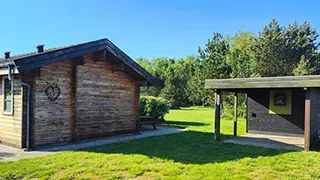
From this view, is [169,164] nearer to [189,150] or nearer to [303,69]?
[189,150]

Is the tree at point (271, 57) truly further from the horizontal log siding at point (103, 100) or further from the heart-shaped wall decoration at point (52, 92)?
the heart-shaped wall decoration at point (52, 92)

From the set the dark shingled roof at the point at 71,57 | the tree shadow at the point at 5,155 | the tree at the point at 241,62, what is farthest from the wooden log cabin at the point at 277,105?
the tree at the point at 241,62


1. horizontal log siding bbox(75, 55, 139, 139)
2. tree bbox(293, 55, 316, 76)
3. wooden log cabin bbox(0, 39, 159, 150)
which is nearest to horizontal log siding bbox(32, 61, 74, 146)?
wooden log cabin bbox(0, 39, 159, 150)

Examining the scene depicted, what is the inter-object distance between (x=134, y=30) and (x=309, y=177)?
76.5ft

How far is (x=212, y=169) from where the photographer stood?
5.42 metres

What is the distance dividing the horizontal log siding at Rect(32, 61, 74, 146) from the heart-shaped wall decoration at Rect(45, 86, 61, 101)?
9 cm

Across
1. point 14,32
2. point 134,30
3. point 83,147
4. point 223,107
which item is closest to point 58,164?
point 83,147

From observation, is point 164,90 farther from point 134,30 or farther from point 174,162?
point 174,162

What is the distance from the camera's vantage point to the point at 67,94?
848cm

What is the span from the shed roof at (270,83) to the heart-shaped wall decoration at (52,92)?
17.1ft

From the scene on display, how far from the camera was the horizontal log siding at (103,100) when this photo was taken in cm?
889

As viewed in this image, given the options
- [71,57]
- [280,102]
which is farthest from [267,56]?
[71,57]

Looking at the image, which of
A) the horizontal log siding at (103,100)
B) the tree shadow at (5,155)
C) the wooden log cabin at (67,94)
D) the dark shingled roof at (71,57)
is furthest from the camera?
the horizontal log siding at (103,100)

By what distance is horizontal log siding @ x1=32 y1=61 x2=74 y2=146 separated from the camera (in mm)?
7555
